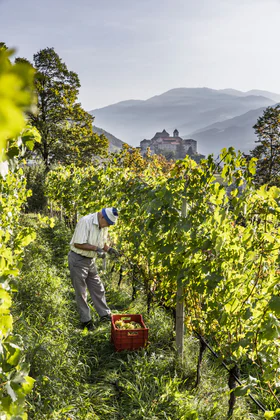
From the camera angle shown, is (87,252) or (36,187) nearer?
(87,252)

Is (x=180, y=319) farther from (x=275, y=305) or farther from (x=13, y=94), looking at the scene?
(x=13, y=94)

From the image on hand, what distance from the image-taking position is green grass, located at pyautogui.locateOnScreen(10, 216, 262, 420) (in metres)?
2.86

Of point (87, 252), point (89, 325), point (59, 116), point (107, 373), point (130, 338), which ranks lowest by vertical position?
point (107, 373)

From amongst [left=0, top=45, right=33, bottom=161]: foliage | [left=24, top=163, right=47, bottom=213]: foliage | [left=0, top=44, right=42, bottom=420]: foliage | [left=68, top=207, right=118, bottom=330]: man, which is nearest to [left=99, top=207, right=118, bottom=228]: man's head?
[left=68, top=207, right=118, bottom=330]: man

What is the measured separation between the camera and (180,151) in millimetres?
109125

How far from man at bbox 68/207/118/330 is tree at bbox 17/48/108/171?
19107 millimetres

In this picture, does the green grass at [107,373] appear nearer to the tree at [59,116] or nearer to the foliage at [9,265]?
the foliage at [9,265]

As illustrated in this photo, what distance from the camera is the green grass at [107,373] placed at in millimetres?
2863

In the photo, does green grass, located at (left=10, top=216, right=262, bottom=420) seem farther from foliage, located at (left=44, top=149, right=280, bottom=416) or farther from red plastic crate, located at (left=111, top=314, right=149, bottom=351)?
foliage, located at (left=44, top=149, right=280, bottom=416)

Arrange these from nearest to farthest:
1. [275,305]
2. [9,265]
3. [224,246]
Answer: [275,305], [9,265], [224,246]

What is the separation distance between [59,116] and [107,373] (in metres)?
22.0

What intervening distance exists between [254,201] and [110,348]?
8.24 ft

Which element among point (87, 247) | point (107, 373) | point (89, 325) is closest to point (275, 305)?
point (107, 373)

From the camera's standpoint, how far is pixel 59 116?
76.2 feet
